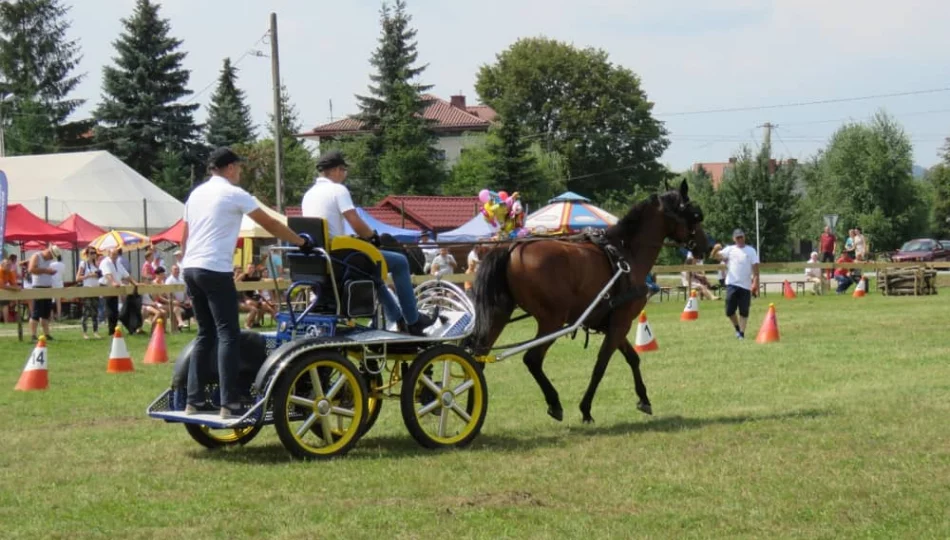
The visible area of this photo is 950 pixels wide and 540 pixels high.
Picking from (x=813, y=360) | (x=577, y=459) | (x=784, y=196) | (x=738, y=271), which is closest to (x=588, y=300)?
(x=577, y=459)

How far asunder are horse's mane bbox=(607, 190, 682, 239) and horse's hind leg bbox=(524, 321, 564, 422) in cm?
125

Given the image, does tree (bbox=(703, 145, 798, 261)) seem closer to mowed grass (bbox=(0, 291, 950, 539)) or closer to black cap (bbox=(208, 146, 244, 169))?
mowed grass (bbox=(0, 291, 950, 539))

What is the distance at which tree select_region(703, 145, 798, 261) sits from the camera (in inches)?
2621

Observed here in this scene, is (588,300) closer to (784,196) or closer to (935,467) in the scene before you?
(935,467)

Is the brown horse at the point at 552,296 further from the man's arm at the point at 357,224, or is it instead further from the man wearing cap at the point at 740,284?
the man wearing cap at the point at 740,284

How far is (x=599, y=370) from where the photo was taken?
427 inches

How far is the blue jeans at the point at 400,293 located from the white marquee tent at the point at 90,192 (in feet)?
98.3

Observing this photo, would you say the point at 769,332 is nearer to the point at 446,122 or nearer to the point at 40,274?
the point at 40,274

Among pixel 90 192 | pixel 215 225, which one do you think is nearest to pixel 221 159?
pixel 215 225

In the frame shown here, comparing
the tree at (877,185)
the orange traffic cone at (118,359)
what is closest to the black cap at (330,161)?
the orange traffic cone at (118,359)

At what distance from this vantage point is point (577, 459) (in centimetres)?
874

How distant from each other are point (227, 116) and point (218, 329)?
60.6 metres

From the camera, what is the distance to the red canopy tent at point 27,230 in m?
30.0

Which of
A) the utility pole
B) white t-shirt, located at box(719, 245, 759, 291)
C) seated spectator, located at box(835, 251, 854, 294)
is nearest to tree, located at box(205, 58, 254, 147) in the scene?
the utility pole
